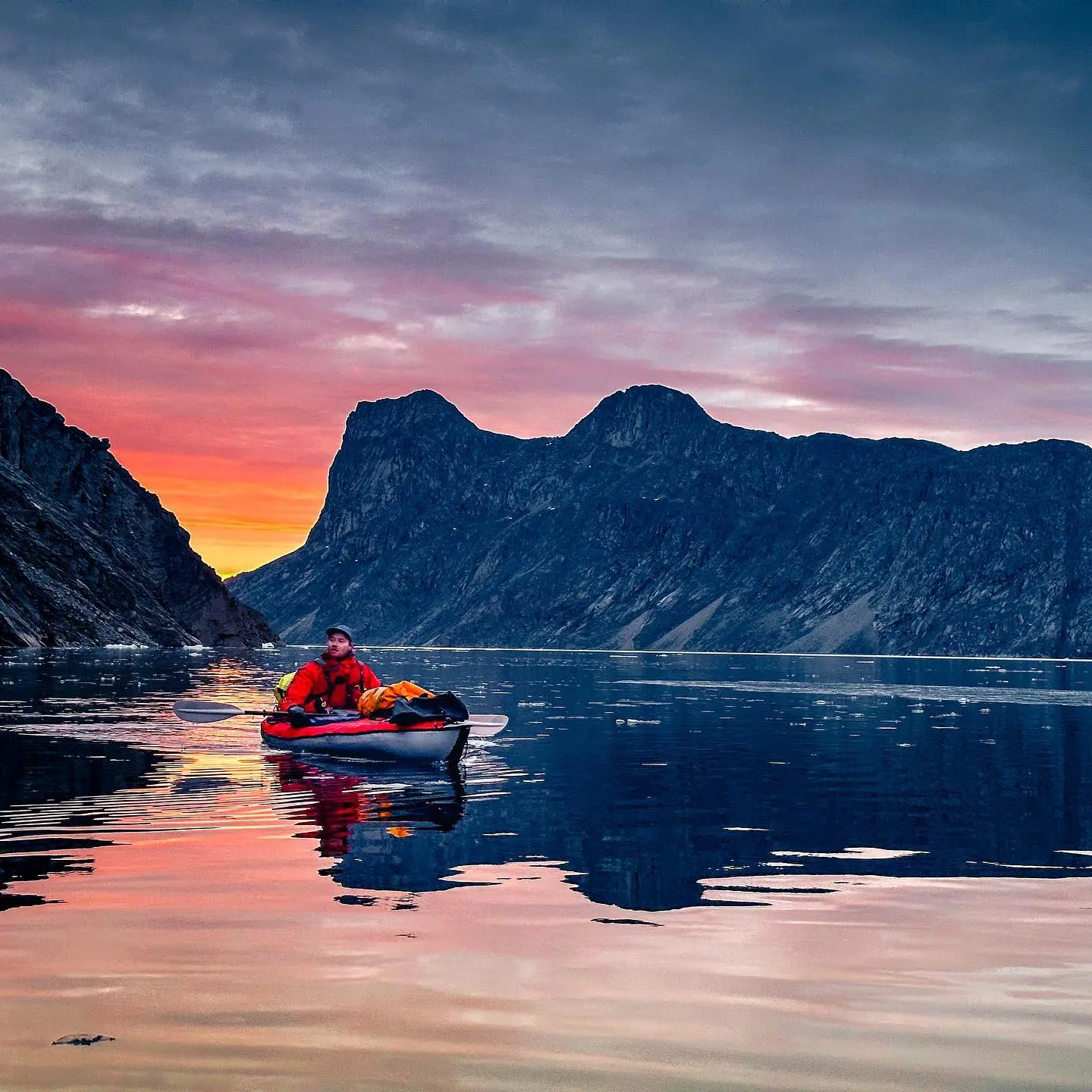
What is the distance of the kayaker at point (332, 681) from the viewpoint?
3500 cm

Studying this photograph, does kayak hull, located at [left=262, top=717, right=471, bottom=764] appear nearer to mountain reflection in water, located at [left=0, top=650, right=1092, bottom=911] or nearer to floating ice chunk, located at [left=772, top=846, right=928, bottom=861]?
mountain reflection in water, located at [left=0, top=650, right=1092, bottom=911]

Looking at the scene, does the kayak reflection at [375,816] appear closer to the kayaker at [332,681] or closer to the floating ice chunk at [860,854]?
the kayaker at [332,681]

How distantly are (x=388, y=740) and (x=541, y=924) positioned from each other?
18811 millimetres

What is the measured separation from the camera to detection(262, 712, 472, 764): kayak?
31.7m

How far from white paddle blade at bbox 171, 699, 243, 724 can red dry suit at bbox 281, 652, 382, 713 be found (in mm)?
10224

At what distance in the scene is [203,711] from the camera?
4656cm

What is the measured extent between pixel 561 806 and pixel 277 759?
11.1 m

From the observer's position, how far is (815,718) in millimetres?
57000

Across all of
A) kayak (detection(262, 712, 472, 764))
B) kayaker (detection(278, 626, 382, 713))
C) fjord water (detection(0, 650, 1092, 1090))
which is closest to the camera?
fjord water (detection(0, 650, 1092, 1090))

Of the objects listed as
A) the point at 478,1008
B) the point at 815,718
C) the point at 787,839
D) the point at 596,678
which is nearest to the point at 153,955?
the point at 478,1008

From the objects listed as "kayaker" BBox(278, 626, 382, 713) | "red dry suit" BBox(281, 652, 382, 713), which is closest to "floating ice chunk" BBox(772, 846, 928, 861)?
"kayaker" BBox(278, 626, 382, 713)

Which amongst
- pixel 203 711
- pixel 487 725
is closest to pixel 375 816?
pixel 487 725

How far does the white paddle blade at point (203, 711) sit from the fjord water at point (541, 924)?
11710 millimetres

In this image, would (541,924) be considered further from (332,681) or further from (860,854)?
(332,681)
